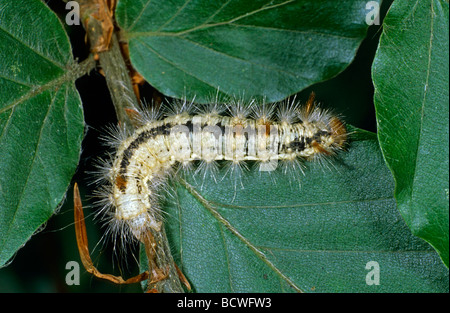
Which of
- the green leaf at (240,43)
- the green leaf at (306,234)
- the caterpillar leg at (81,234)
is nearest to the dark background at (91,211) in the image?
the caterpillar leg at (81,234)

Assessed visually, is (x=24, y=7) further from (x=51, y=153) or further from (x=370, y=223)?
(x=370, y=223)

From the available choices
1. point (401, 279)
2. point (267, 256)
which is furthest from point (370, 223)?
point (267, 256)

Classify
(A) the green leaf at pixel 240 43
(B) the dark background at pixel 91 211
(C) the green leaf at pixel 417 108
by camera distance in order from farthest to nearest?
(B) the dark background at pixel 91 211 < (A) the green leaf at pixel 240 43 < (C) the green leaf at pixel 417 108

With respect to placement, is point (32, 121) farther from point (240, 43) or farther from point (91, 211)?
point (240, 43)

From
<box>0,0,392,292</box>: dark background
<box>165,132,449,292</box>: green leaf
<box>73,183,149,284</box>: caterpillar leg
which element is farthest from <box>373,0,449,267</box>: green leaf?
<box>73,183,149,284</box>: caterpillar leg

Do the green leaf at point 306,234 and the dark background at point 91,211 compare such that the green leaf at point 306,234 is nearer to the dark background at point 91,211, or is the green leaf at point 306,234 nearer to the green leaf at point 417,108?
the green leaf at point 417,108

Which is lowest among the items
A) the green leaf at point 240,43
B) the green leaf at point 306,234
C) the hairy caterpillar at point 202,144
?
the green leaf at point 306,234

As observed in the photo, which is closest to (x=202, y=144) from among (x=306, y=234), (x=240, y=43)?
(x=240, y=43)
